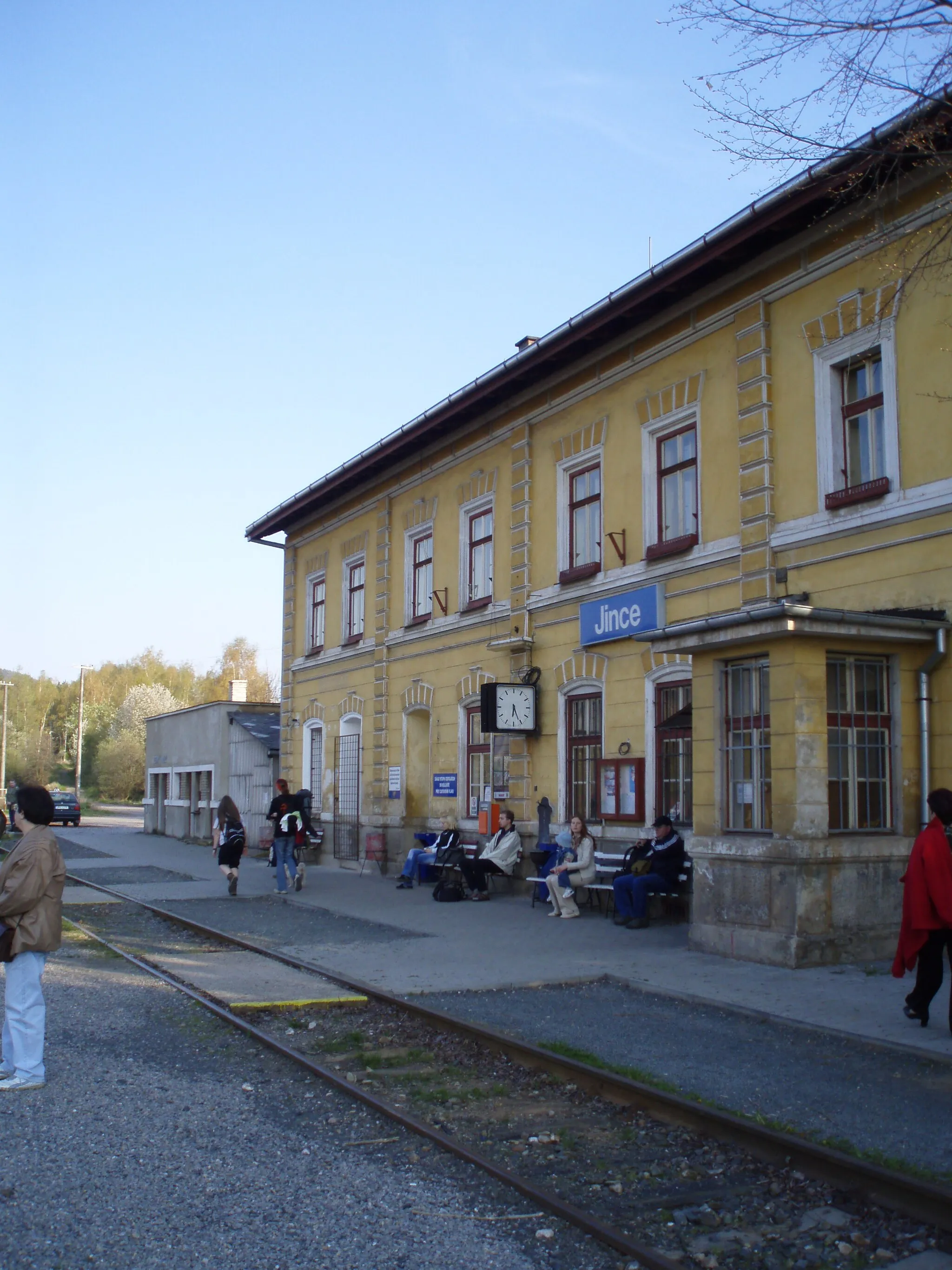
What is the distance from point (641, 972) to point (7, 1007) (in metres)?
5.76

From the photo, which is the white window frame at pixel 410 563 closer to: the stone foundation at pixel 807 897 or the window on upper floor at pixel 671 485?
the window on upper floor at pixel 671 485

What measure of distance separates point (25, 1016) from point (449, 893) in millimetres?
11221

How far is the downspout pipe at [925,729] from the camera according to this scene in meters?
11.4

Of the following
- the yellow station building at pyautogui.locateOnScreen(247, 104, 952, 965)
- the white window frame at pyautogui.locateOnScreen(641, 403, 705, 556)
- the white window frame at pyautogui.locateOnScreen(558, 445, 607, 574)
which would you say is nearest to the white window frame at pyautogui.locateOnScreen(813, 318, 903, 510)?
the yellow station building at pyautogui.locateOnScreen(247, 104, 952, 965)

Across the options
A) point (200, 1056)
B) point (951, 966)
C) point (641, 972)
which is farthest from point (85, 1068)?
point (951, 966)

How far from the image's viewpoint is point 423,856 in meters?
20.1

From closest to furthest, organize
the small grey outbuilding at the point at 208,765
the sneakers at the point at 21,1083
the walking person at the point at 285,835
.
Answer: the sneakers at the point at 21,1083 → the walking person at the point at 285,835 → the small grey outbuilding at the point at 208,765

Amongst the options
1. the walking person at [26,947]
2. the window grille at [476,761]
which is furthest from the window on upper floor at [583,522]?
the walking person at [26,947]

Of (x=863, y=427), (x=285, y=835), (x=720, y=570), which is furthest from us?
(x=285, y=835)

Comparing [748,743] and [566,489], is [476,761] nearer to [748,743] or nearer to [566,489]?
[566,489]

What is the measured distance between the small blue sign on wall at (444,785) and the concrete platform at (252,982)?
786cm

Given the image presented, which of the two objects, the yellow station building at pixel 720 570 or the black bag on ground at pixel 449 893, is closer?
the yellow station building at pixel 720 570

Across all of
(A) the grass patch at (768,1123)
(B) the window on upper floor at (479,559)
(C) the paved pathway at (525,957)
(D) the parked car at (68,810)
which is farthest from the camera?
(D) the parked car at (68,810)

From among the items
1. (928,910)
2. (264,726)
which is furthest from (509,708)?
(264,726)
